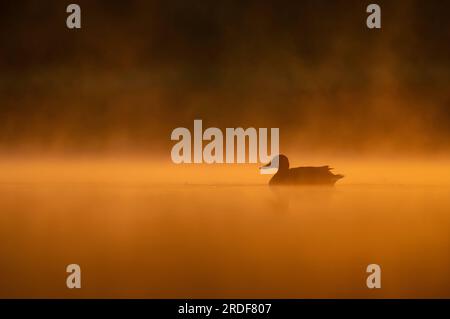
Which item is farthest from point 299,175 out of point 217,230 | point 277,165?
point 217,230

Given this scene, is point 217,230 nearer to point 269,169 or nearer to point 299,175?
point 269,169

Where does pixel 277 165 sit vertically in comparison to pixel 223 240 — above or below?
above

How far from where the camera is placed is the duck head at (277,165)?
13.7ft

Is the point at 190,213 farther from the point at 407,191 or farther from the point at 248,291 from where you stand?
the point at 407,191

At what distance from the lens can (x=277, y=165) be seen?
4.18 m

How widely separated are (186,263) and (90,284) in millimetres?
542

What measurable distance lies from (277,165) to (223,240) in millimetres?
514

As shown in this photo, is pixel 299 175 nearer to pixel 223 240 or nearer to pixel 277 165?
pixel 277 165

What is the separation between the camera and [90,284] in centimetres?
417

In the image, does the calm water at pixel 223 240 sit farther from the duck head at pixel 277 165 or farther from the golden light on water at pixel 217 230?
the duck head at pixel 277 165

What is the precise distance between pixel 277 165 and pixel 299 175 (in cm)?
15

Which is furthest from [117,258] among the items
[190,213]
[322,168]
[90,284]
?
[322,168]

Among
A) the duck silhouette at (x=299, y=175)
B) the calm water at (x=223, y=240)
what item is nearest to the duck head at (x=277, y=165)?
the duck silhouette at (x=299, y=175)

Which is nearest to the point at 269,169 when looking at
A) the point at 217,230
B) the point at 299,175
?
the point at 299,175
